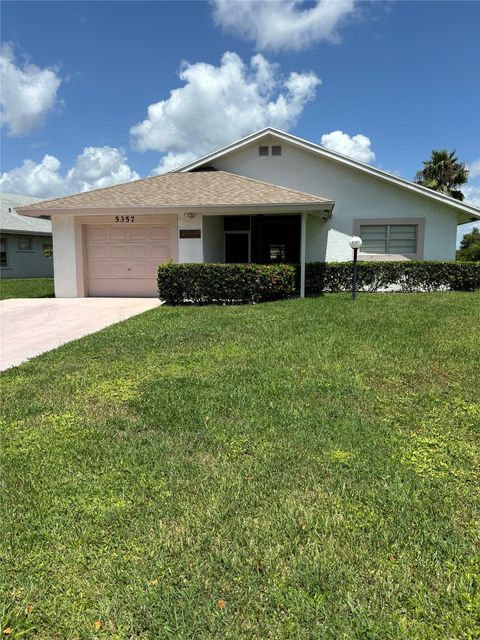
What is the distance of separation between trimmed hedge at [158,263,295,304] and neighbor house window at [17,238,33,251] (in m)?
18.4

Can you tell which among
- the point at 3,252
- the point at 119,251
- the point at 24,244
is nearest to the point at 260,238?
the point at 119,251

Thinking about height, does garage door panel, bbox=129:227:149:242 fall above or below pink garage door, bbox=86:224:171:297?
above

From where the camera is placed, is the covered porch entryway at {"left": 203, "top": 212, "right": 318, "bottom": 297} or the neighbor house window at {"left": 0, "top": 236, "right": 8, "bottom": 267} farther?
the neighbor house window at {"left": 0, "top": 236, "right": 8, "bottom": 267}

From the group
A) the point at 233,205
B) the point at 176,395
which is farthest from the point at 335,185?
the point at 176,395

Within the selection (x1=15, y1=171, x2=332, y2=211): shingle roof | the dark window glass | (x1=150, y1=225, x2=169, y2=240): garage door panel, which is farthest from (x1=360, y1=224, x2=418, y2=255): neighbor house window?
(x1=150, y1=225, x2=169, y2=240): garage door panel

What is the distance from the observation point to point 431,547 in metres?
2.46

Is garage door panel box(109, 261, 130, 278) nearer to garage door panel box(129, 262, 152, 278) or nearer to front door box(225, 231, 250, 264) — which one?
garage door panel box(129, 262, 152, 278)

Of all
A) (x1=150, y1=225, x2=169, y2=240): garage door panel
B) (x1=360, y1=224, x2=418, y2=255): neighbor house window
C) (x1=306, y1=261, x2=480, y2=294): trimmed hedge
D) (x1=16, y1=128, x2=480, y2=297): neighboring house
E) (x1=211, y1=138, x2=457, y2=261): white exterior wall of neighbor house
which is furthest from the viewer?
(x1=360, y1=224, x2=418, y2=255): neighbor house window

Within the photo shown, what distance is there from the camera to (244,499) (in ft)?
9.62

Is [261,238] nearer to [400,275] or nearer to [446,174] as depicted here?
[400,275]

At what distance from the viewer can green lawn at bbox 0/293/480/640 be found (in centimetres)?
209

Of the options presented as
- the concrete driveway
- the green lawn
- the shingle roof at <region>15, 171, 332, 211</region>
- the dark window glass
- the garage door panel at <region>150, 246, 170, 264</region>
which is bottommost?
the green lawn

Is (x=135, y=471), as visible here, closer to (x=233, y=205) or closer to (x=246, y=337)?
(x=246, y=337)

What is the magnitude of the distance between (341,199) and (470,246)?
Result: 26.9 meters
